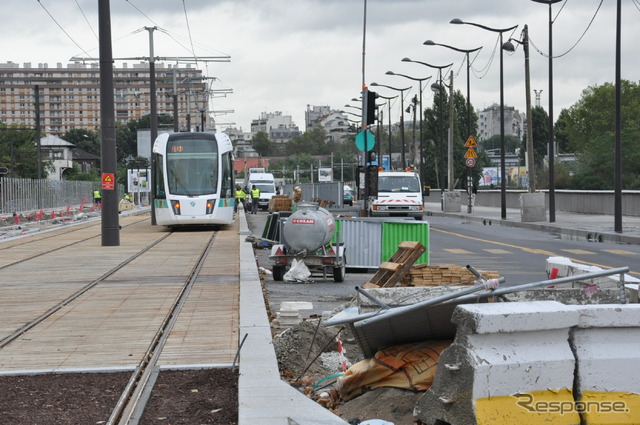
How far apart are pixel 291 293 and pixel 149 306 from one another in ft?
12.1

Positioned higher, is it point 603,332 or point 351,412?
point 603,332

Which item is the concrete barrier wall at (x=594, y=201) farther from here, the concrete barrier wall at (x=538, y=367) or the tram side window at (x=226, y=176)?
the concrete barrier wall at (x=538, y=367)

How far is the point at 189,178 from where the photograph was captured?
115ft

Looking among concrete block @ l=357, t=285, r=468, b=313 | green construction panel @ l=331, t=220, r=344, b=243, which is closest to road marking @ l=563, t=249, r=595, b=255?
green construction panel @ l=331, t=220, r=344, b=243

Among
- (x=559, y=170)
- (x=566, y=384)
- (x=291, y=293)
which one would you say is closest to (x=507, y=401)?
(x=566, y=384)

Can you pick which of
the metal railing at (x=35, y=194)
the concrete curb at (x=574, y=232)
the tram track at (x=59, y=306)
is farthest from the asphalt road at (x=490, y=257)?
the metal railing at (x=35, y=194)

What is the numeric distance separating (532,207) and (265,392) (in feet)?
120

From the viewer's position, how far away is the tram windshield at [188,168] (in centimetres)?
3491

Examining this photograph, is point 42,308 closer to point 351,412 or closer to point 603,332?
point 351,412

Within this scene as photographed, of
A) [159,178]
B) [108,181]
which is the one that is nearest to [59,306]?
[108,181]

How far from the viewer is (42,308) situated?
12781 mm

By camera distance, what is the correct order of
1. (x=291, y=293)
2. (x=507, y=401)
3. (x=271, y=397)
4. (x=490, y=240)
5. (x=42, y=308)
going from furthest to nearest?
(x=490, y=240)
(x=291, y=293)
(x=42, y=308)
(x=271, y=397)
(x=507, y=401)

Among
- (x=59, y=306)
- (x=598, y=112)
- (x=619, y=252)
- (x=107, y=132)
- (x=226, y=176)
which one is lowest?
(x=619, y=252)

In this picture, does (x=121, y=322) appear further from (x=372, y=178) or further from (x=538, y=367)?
(x=372, y=178)
